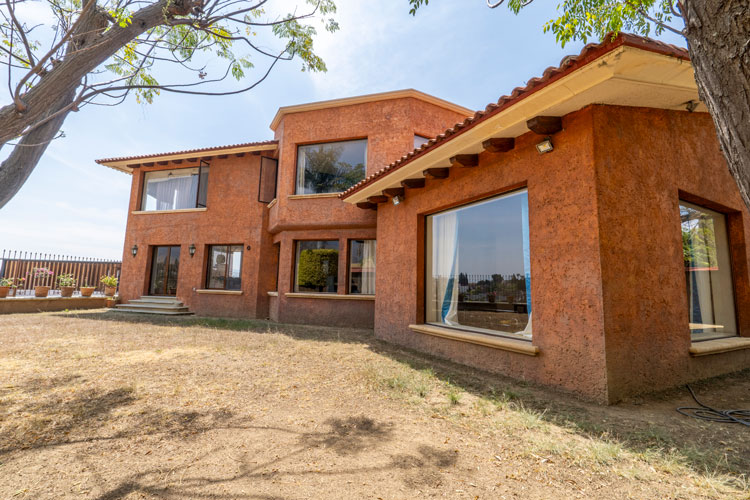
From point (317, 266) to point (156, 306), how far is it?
6.23 m

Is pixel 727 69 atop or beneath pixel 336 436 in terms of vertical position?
atop

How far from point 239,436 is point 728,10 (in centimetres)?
388

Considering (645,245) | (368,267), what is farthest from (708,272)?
(368,267)

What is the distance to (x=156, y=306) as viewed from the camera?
38.7ft

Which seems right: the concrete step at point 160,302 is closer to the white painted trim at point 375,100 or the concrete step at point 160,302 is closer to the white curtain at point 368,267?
the white curtain at point 368,267

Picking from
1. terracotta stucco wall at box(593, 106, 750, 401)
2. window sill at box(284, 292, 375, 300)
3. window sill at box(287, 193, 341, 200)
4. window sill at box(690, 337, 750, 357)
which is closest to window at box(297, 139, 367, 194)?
window sill at box(287, 193, 341, 200)

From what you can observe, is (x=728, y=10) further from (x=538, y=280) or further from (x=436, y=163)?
(x=436, y=163)

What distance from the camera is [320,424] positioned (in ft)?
10.1

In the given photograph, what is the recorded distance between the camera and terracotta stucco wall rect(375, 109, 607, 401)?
3660 millimetres

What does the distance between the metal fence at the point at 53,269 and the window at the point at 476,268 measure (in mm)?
15235

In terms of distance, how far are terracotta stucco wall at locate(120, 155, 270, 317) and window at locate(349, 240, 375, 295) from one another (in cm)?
358

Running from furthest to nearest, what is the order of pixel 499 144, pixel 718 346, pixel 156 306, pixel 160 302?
Answer: pixel 160 302 → pixel 156 306 → pixel 499 144 → pixel 718 346

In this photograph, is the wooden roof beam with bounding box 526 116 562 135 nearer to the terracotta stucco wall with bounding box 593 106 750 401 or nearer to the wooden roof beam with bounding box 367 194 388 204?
the terracotta stucco wall with bounding box 593 106 750 401

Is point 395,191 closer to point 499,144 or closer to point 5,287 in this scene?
point 499,144
